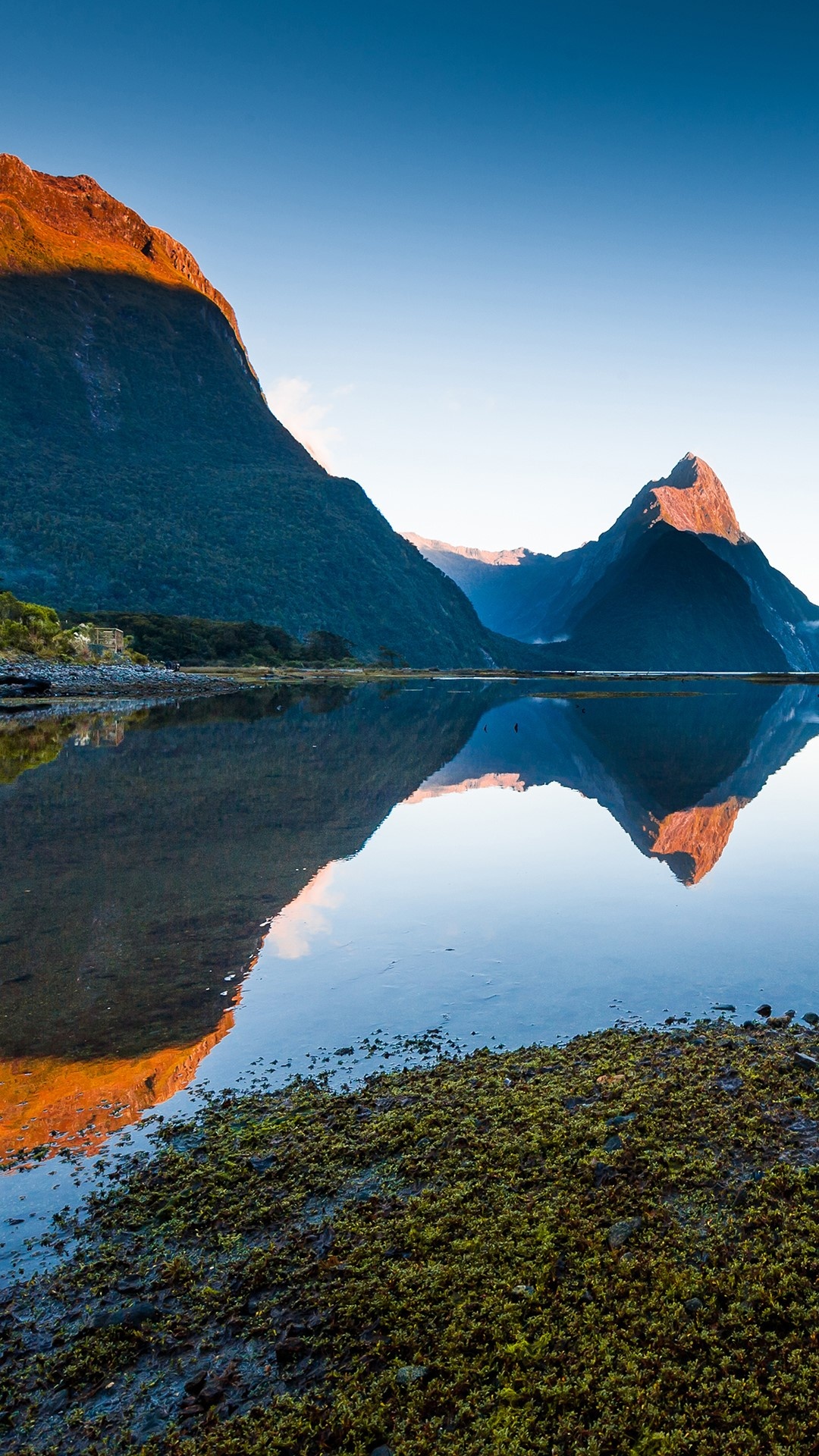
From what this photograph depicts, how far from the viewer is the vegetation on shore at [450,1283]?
15.4ft

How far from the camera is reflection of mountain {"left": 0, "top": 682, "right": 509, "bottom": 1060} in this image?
10.8 m

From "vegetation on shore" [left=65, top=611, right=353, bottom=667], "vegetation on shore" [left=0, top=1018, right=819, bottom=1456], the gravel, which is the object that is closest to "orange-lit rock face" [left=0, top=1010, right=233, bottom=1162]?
"vegetation on shore" [left=0, top=1018, right=819, bottom=1456]

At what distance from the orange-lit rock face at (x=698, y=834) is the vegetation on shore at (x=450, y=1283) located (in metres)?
11.4

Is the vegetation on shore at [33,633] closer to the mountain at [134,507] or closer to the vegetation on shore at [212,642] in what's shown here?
the vegetation on shore at [212,642]

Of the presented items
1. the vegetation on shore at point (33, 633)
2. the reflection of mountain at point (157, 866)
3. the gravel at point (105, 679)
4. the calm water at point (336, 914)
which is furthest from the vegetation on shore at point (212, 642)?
the calm water at point (336, 914)

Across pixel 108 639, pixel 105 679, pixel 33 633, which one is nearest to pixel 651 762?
pixel 105 679

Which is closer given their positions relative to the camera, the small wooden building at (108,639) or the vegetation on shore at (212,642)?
the small wooden building at (108,639)

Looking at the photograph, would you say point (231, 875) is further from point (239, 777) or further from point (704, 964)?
point (239, 777)

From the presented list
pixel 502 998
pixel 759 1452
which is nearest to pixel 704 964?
pixel 502 998

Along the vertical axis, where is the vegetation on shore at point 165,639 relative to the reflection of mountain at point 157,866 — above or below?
above

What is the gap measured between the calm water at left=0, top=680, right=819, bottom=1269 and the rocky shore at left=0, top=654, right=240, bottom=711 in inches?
1501

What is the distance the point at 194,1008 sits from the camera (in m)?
10.8

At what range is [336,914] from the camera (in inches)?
589

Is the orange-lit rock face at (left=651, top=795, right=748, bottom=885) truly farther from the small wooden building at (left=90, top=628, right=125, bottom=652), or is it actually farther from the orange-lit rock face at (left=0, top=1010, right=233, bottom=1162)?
the small wooden building at (left=90, top=628, right=125, bottom=652)
